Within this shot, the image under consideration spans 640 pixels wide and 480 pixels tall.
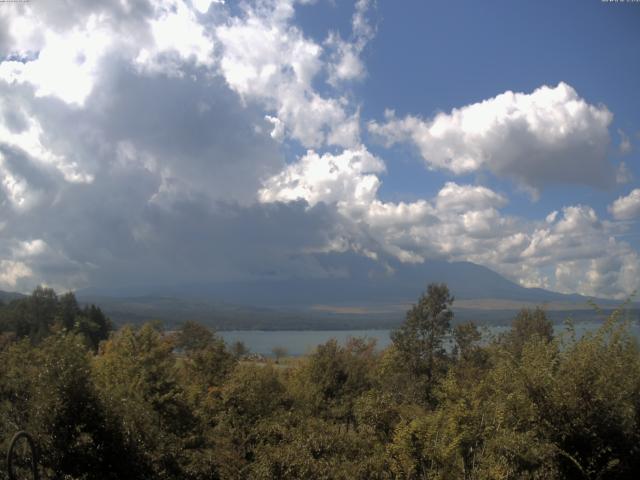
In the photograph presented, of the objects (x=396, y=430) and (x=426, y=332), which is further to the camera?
(x=426, y=332)

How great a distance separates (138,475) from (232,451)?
4.17 meters

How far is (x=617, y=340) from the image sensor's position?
582 inches

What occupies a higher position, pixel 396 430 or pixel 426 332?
pixel 426 332

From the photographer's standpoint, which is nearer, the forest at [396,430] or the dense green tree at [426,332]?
the forest at [396,430]

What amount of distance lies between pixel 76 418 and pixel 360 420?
7.90 meters

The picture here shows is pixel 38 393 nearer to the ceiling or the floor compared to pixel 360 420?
nearer to the ceiling

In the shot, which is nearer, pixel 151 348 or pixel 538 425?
pixel 538 425

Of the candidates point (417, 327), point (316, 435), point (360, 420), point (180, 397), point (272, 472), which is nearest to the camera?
point (272, 472)

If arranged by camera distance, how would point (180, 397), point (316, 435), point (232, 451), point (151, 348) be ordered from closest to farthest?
point (316, 435) < point (232, 451) < point (180, 397) < point (151, 348)

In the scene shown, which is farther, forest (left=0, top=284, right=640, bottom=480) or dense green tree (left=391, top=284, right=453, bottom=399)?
dense green tree (left=391, top=284, right=453, bottom=399)

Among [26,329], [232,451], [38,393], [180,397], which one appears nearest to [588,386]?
[232,451]

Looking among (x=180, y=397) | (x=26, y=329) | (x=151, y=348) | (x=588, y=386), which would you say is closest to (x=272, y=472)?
(x=588, y=386)

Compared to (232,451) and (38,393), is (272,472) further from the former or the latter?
(38,393)

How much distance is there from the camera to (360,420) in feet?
55.3
